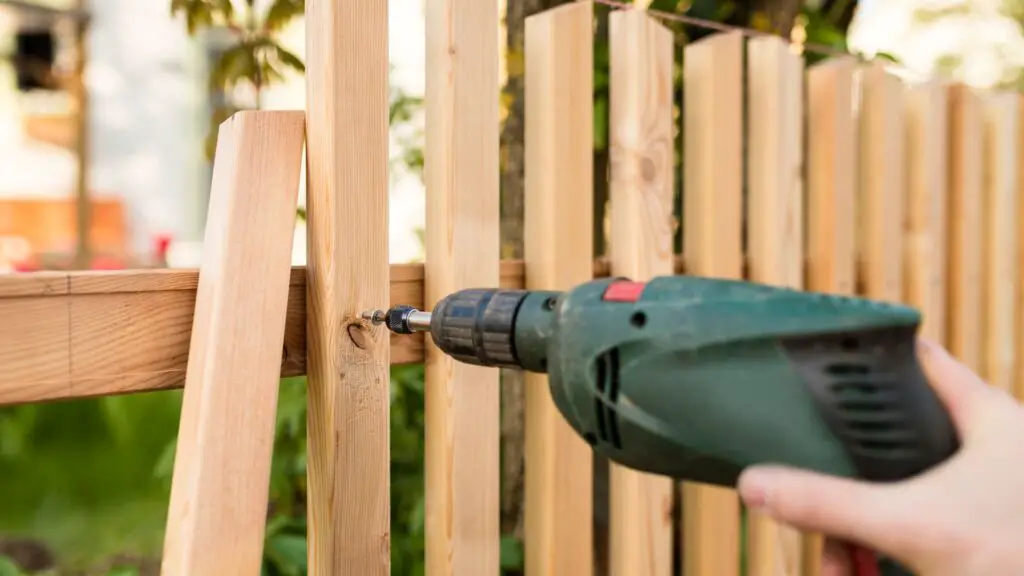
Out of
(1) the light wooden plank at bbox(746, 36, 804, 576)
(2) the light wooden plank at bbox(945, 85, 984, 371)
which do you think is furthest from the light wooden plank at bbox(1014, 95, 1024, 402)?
(1) the light wooden plank at bbox(746, 36, 804, 576)

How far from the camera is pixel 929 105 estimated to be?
7.07 ft

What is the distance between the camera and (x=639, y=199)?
1.47 meters

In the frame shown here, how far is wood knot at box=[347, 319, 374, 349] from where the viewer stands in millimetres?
1103

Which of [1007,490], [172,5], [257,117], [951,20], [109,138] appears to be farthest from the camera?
[951,20]

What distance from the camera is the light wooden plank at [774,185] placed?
1.75 m

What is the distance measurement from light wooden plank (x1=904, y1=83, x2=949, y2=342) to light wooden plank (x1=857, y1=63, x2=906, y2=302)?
0.09 metres

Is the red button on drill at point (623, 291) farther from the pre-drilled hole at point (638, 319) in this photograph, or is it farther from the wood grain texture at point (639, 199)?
the wood grain texture at point (639, 199)

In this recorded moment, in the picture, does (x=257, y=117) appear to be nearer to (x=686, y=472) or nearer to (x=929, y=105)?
(x=686, y=472)

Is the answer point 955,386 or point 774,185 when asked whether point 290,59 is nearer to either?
point 774,185

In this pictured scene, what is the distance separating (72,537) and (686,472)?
1928 millimetres

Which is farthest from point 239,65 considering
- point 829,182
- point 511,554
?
point 829,182

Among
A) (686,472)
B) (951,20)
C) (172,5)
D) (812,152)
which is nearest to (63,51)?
(172,5)

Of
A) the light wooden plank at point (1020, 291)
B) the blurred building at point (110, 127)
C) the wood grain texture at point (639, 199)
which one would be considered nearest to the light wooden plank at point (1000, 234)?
the light wooden plank at point (1020, 291)

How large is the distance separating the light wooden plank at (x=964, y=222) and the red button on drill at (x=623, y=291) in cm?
177
